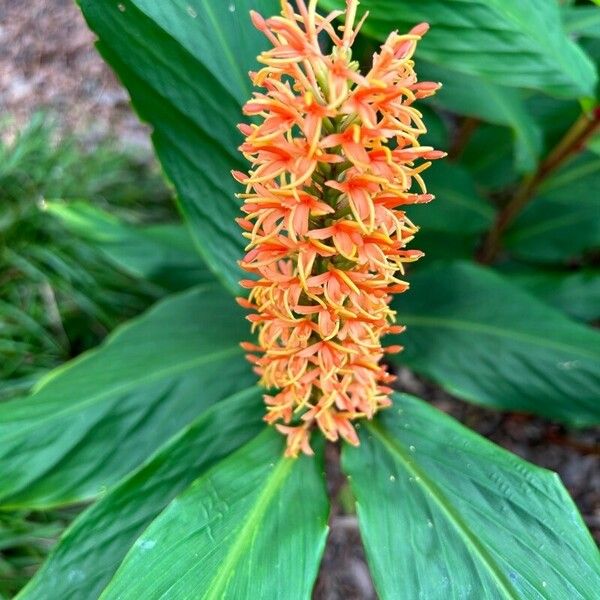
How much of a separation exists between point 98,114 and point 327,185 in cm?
200

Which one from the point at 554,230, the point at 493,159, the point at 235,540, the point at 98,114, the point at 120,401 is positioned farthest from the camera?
the point at 98,114

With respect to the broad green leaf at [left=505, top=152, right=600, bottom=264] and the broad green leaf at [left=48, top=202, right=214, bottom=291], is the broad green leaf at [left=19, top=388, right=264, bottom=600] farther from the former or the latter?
the broad green leaf at [left=505, top=152, right=600, bottom=264]

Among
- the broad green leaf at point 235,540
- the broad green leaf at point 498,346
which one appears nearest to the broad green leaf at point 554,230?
the broad green leaf at point 498,346

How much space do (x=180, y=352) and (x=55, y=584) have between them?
554 mm

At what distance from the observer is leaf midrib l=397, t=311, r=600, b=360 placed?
1.49 meters

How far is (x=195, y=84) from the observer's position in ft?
3.83

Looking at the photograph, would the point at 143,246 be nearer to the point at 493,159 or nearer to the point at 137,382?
the point at 137,382

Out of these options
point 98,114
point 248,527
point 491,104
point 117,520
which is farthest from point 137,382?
point 98,114

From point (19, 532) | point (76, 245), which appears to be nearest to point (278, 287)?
point (19, 532)

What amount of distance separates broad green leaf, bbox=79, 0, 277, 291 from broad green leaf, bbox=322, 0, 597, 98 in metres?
0.22

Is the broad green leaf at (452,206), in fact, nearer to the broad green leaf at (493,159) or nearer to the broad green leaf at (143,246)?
the broad green leaf at (493,159)

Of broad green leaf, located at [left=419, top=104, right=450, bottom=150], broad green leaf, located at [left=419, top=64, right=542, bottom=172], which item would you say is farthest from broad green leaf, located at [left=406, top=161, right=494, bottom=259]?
broad green leaf, located at [left=419, top=64, right=542, bottom=172]

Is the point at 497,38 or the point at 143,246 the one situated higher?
the point at 497,38

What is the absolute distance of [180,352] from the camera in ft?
4.98
